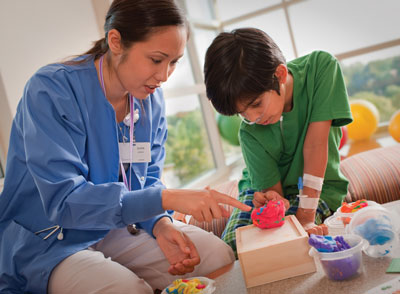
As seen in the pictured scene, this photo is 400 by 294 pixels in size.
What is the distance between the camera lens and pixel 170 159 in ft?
12.4

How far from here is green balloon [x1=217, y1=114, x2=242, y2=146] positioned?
171 inches

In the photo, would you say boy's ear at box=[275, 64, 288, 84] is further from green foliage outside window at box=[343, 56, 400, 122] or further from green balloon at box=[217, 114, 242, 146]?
green foliage outside window at box=[343, 56, 400, 122]

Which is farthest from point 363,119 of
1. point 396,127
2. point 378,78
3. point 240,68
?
point 240,68

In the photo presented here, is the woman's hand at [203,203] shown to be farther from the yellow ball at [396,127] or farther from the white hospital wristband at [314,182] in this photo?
the yellow ball at [396,127]

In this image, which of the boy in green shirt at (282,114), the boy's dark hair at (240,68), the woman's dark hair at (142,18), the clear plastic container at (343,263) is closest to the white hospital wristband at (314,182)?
the boy in green shirt at (282,114)

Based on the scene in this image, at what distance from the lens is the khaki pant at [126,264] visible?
133cm

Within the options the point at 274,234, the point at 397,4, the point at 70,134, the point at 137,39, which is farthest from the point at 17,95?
the point at 397,4

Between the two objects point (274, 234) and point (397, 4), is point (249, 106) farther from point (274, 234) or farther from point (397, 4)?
point (397, 4)

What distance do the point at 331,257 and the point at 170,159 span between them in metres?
2.73

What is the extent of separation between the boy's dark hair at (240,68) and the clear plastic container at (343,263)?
63 cm

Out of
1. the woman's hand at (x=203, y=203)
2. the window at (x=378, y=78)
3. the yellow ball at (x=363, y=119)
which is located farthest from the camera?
the window at (x=378, y=78)

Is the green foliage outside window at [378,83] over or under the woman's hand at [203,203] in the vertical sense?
under

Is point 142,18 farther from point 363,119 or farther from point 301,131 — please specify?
point 363,119

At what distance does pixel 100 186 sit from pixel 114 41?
0.52 metres
